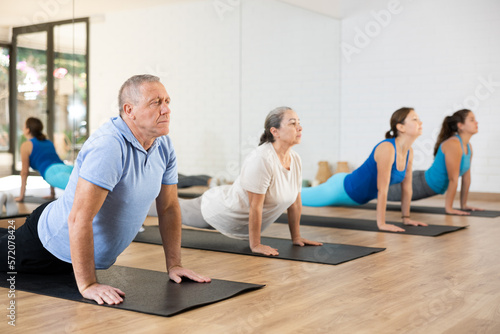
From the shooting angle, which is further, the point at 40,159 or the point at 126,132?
the point at 40,159

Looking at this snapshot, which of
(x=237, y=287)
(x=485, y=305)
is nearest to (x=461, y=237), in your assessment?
(x=485, y=305)

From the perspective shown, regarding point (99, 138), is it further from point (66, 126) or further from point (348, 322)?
point (66, 126)

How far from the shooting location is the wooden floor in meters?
1.81

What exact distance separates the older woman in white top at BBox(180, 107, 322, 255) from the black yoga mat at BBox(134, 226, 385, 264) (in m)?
0.07

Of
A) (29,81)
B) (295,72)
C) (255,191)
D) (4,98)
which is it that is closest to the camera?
(255,191)

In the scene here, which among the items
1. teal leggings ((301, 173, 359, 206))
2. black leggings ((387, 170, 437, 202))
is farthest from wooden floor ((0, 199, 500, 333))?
black leggings ((387, 170, 437, 202))

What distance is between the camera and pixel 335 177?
4.79 m

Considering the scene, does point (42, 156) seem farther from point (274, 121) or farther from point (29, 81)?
point (274, 121)

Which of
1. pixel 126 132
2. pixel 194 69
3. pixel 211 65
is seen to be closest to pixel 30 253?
pixel 126 132

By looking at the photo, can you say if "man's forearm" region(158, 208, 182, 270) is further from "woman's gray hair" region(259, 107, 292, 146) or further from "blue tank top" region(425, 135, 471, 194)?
"blue tank top" region(425, 135, 471, 194)

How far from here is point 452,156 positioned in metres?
4.85

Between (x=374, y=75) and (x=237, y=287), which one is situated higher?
(x=374, y=75)

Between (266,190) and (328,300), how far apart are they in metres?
1.01

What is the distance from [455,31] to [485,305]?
16.5ft
